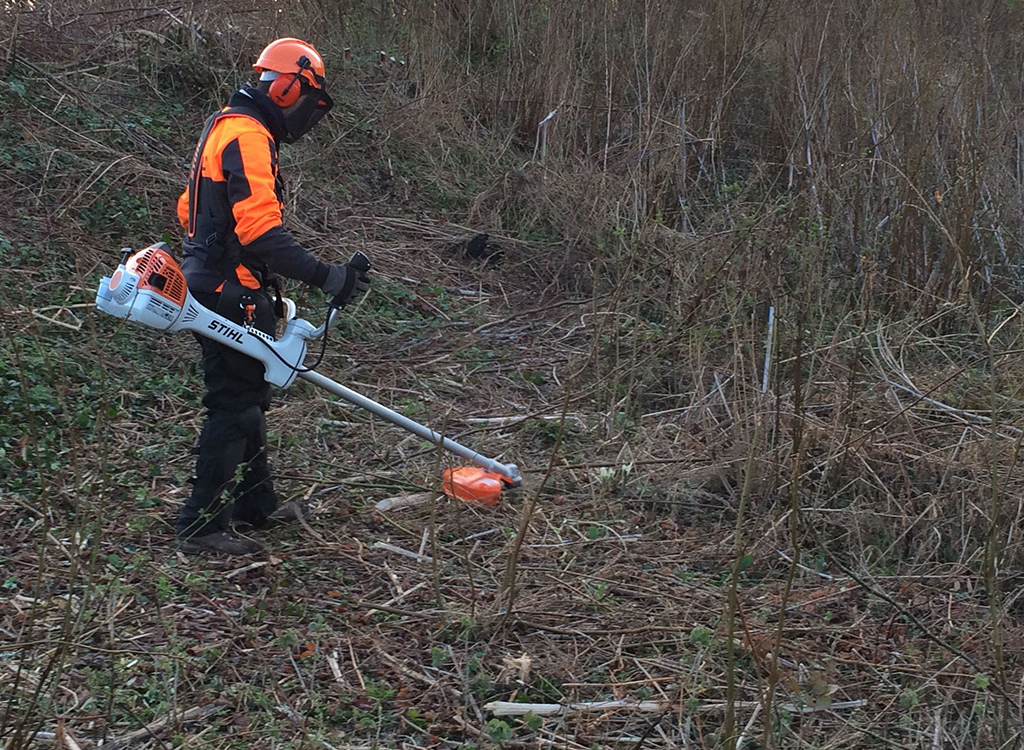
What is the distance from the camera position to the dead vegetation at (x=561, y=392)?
3258 millimetres

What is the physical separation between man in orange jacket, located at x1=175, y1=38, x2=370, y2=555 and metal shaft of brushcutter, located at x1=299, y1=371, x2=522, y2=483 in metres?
0.24

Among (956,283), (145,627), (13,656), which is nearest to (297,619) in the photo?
(145,627)

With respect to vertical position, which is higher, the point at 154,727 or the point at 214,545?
the point at 154,727

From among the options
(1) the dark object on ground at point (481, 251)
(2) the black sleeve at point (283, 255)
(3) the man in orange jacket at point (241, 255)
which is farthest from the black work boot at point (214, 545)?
(1) the dark object on ground at point (481, 251)

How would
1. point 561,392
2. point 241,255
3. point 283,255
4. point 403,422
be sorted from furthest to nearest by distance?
point 561,392 < point 403,422 < point 241,255 < point 283,255

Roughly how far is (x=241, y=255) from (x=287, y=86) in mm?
708

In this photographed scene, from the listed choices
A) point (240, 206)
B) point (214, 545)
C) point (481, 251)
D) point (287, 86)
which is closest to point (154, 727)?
point (214, 545)

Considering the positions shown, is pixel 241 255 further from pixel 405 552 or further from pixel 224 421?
pixel 405 552

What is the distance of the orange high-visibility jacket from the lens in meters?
3.92

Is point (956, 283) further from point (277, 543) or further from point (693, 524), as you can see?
point (277, 543)

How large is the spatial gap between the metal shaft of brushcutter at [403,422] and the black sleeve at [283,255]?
0.44m

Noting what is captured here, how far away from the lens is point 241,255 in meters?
4.11

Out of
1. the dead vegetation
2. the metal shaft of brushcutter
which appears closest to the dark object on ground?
the dead vegetation

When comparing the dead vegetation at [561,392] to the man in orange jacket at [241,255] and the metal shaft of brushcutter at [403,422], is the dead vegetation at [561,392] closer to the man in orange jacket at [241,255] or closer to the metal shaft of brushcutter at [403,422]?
the metal shaft of brushcutter at [403,422]
